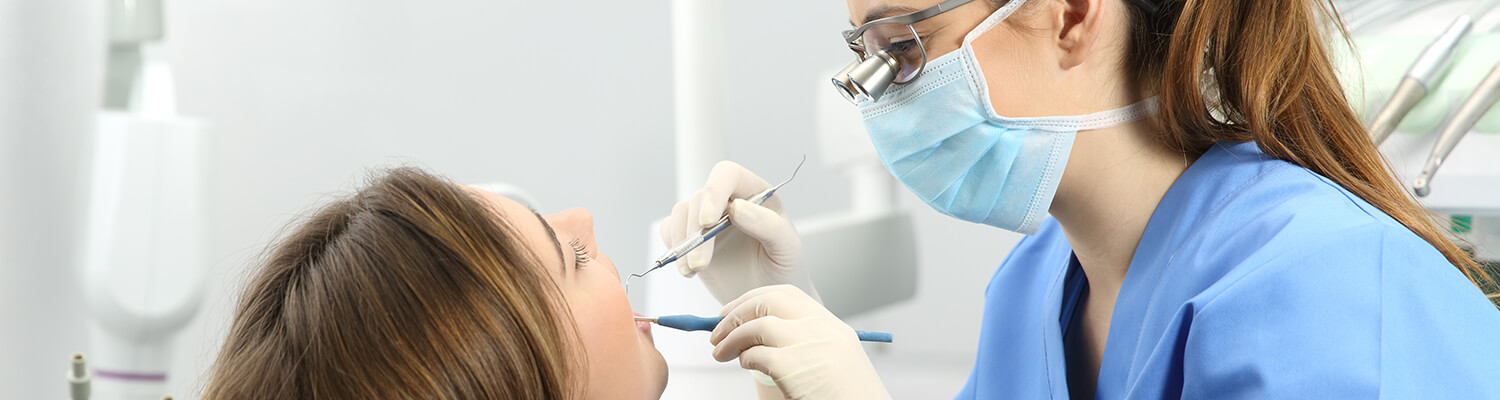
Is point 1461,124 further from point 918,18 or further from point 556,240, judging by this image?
point 556,240

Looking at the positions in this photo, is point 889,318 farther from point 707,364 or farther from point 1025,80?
point 1025,80

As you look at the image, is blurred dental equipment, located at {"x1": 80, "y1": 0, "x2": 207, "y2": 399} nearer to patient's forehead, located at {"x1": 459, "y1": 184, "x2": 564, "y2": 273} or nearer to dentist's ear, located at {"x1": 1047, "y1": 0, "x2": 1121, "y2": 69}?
patient's forehead, located at {"x1": 459, "y1": 184, "x2": 564, "y2": 273}

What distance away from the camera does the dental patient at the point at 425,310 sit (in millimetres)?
822

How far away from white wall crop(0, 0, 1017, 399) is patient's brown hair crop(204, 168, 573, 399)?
2.35 feet

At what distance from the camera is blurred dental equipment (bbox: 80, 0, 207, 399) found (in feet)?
5.13

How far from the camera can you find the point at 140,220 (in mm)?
1579

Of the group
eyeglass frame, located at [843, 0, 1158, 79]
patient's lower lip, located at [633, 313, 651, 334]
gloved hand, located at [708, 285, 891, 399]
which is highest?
eyeglass frame, located at [843, 0, 1158, 79]

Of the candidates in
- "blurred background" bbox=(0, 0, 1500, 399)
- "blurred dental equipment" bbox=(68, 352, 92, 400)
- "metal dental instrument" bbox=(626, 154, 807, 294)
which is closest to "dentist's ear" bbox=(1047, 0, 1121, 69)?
"metal dental instrument" bbox=(626, 154, 807, 294)

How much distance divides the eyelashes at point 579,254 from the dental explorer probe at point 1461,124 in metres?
1.15

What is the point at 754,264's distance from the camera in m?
1.34

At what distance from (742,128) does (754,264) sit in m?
1.75

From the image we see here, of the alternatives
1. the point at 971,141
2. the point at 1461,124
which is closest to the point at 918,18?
the point at 971,141

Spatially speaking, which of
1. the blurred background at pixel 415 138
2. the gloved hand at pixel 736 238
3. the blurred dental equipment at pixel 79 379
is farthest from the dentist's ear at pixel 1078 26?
the blurred dental equipment at pixel 79 379

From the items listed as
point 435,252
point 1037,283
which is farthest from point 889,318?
point 435,252
